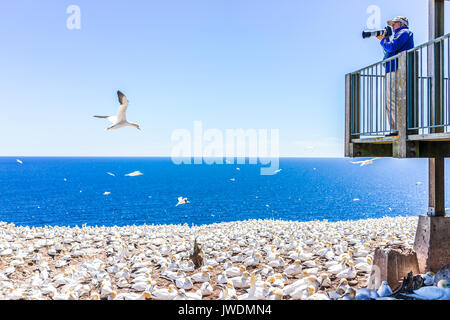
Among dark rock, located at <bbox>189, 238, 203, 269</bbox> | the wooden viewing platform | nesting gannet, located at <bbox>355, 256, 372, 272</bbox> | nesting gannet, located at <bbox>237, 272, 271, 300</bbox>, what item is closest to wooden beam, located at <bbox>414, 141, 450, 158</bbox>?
the wooden viewing platform

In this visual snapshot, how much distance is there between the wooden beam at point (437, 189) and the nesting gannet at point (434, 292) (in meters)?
1.60

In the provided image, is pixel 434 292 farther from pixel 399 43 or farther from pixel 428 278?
pixel 399 43

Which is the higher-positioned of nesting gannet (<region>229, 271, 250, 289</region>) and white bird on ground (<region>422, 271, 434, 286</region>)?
white bird on ground (<region>422, 271, 434, 286</region>)

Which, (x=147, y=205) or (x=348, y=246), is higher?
(x=348, y=246)

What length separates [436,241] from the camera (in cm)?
630

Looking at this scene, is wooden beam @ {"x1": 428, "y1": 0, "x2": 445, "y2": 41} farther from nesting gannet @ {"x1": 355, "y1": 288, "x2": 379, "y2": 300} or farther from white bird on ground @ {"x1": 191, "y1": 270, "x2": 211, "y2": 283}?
white bird on ground @ {"x1": 191, "y1": 270, "x2": 211, "y2": 283}

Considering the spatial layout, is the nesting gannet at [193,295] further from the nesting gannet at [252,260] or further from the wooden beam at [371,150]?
the wooden beam at [371,150]

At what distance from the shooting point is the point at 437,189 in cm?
653

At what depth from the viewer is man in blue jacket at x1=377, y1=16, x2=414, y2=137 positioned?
245 inches

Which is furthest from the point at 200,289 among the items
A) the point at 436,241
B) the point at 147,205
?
the point at 147,205

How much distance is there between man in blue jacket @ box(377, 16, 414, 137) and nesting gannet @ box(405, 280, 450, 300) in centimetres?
254

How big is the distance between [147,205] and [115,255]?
49.6 meters
